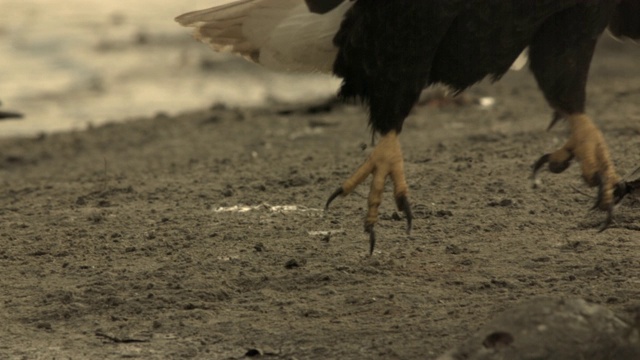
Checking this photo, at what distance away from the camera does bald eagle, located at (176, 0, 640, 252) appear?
535cm

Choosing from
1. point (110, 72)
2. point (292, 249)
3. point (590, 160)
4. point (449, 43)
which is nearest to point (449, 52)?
point (449, 43)

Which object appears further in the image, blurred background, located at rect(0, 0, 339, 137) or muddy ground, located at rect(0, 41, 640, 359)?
blurred background, located at rect(0, 0, 339, 137)

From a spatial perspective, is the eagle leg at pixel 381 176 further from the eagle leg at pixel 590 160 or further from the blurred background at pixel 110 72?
the blurred background at pixel 110 72

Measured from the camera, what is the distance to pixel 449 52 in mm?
5555

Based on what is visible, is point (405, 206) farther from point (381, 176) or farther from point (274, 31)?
point (274, 31)

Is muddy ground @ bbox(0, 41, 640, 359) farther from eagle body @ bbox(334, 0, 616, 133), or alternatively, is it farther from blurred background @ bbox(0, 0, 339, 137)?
blurred background @ bbox(0, 0, 339, 137)

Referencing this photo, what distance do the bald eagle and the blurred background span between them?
12.5 ft

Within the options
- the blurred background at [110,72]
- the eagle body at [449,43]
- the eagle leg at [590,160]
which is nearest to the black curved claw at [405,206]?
the eagle body at [449,43]

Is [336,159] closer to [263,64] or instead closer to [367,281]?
[263,64]

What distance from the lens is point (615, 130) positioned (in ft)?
25.1

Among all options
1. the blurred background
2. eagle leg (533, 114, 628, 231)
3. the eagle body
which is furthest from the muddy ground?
the blurred background

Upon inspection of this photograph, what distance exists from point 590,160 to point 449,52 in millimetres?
739

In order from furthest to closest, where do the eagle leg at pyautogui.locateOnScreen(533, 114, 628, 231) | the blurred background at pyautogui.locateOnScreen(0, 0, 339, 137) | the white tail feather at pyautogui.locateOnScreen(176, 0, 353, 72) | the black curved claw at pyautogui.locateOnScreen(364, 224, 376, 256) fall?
the blurred background at pyautogui.locateOnScreen(0, 0, 339, 137), the white tail feather at pyautogui.locateOnScreen(176, 0, 353, 72), the eagle leg at pyautogui.locateOnScreen(533, 114, 628, 231), the black curved claw at pyautogui.locateOnScreen(364, 224, 376, 256)

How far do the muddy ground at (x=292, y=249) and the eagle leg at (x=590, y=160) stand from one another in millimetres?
213
